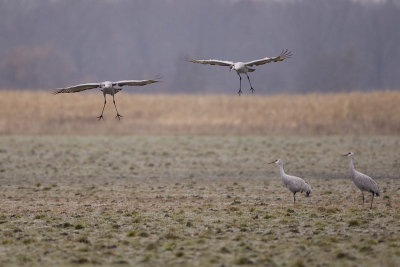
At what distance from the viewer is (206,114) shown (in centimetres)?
3997

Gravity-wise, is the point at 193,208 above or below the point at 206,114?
below

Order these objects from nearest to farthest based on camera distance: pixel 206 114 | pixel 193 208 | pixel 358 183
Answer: pixel 358 183, pixel 193 208, pixel 206 114

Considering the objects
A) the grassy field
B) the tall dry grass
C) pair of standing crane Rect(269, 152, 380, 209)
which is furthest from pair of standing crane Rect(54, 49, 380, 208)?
the tall dry grass

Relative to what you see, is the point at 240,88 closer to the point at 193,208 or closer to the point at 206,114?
the point at 193,208

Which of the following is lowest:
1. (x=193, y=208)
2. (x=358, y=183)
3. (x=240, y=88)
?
(x=193, y=208)

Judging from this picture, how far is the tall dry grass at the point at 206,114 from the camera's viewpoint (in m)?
36.9

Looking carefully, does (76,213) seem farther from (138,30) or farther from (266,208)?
(138,30)

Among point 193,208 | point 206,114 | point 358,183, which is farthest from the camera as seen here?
point 206,114

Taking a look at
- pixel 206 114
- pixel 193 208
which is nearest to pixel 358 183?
pixel 193 208

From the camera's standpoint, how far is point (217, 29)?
83.6 m

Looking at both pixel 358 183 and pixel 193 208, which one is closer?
pixel 358 183

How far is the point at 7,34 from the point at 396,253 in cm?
7364

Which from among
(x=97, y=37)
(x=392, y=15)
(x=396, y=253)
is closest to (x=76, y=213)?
(x=396, y=253)

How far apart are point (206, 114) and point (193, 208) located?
82.9 feet
